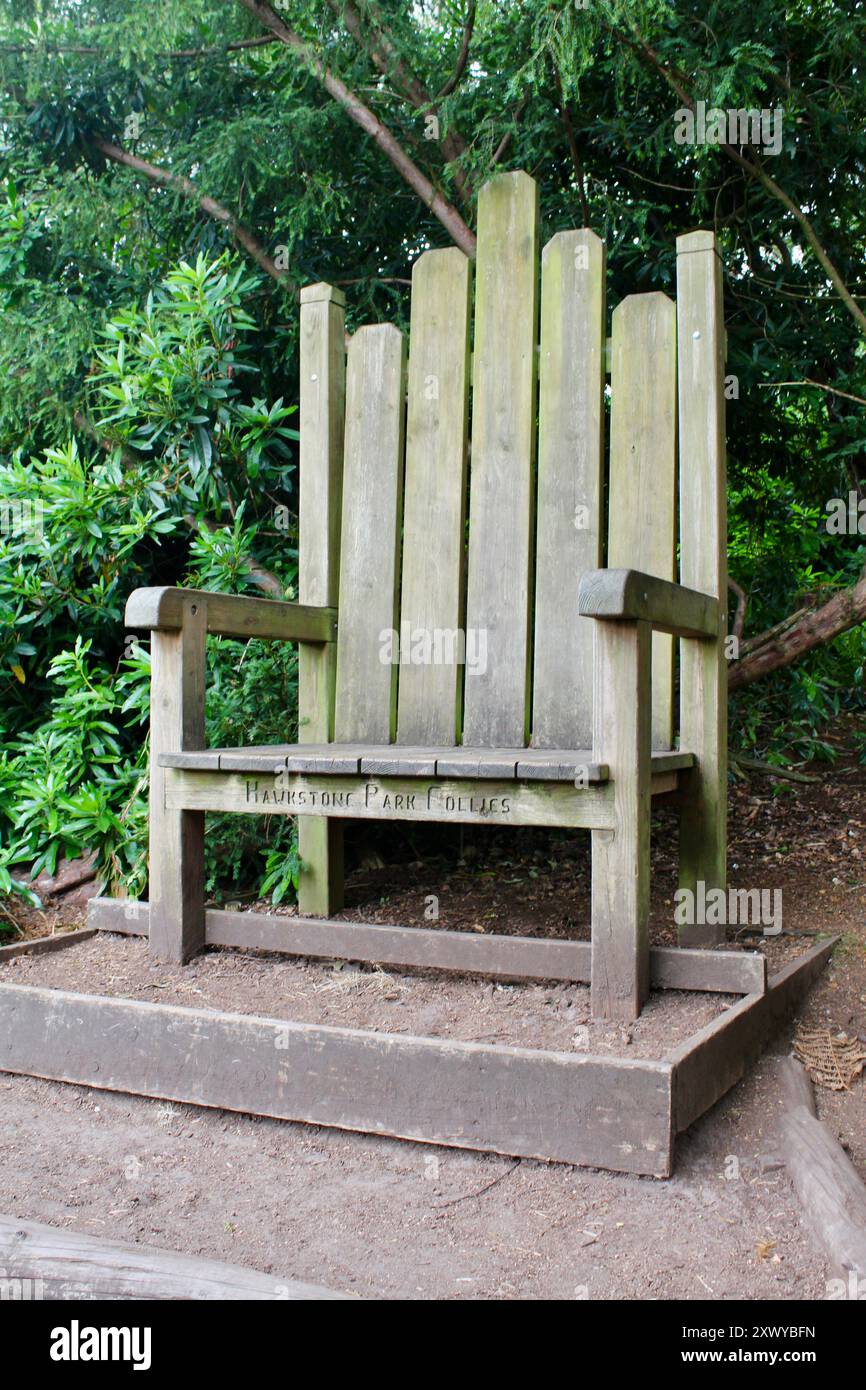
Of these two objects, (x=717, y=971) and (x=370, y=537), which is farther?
(x=370, y=537)

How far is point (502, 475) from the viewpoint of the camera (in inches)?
105

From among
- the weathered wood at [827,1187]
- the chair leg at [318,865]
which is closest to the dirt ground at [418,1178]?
the weathered wood at [827,1187]

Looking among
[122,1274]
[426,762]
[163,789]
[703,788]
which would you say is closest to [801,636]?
[703,788]

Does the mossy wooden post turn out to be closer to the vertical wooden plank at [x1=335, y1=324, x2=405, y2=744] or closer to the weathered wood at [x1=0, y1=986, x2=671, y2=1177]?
the vertical wooden plank at [x1=335, y1=324, x2=405, y2=744]

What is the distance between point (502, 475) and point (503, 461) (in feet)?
0.11

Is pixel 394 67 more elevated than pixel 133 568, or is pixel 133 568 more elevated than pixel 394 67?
pixel 394 67

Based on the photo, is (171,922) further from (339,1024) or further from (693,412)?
(693,412)

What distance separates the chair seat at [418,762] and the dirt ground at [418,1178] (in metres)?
0.44

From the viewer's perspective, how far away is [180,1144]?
74.1 inches

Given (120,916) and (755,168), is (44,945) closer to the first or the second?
(120,916)

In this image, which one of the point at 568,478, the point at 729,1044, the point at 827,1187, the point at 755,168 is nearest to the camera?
the point at 827,1187

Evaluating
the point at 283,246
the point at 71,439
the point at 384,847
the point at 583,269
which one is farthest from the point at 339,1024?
the point at 283,246

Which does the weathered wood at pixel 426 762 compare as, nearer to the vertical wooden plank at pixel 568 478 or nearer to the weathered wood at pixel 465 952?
the vertical wooden plank at pixel 568 478

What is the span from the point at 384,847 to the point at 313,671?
0.85 metres
